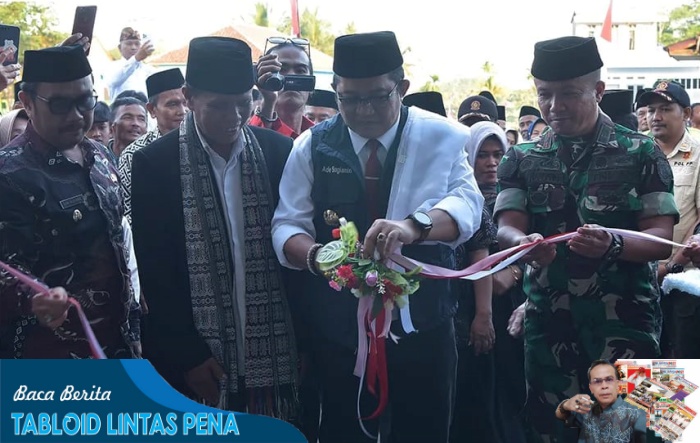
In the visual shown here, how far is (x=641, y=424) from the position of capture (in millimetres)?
3283

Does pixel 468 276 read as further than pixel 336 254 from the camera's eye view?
Yes

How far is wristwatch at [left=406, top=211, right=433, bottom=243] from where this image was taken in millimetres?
3646

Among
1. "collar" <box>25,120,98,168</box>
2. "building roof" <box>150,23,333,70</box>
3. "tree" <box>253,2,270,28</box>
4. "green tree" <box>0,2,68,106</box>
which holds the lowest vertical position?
"tree" <box>253,2,270,28</box>

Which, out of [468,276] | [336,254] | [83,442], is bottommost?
[83,442]

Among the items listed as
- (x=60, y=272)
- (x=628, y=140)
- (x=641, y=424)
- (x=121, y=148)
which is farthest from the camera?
(x=121, y=148)

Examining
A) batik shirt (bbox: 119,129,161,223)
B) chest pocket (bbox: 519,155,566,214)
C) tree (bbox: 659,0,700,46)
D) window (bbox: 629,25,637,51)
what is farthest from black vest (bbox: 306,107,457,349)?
tree (bbox: 659,0,700,46)

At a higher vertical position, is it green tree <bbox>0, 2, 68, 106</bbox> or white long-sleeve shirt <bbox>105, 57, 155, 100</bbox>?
white long-sleeve shirt <bbox>105, 57, 155, 100</bbox>

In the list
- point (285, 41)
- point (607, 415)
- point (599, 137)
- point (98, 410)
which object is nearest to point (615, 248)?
point (599, 137)

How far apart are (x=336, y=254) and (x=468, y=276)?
2.11 feet

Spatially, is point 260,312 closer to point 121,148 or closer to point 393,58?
point 393,58

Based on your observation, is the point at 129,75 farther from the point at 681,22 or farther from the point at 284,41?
the point at 681,22

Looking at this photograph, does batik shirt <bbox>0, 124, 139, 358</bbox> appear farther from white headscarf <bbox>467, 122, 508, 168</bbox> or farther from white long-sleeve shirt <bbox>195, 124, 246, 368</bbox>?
white headscarf <bbox>467, 122, 508, 168</bbox>

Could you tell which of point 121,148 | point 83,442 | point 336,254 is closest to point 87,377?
point 83,442

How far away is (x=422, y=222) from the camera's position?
12.0 feet
